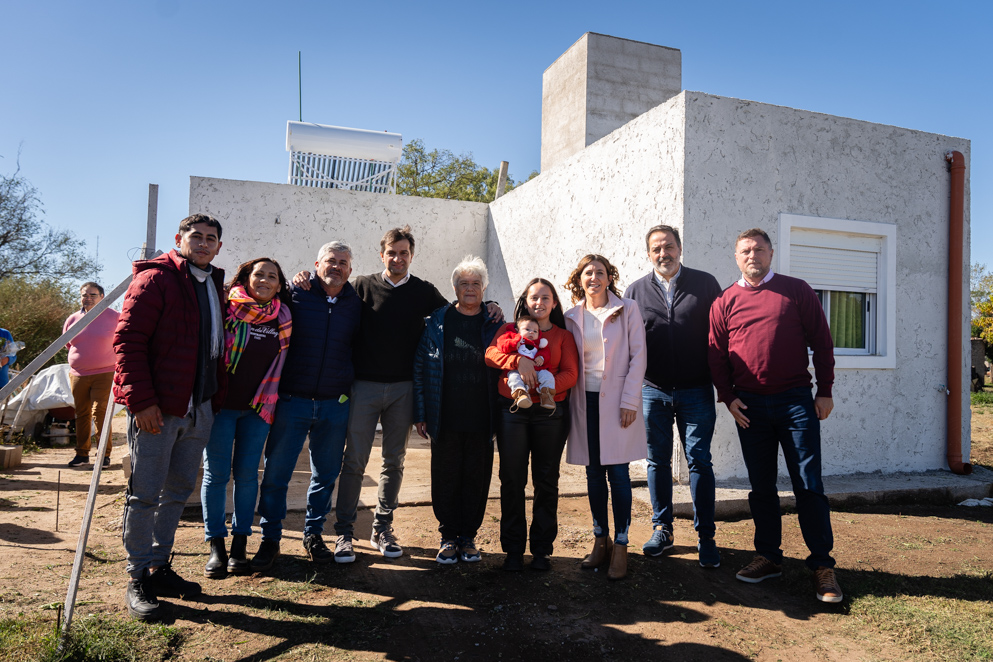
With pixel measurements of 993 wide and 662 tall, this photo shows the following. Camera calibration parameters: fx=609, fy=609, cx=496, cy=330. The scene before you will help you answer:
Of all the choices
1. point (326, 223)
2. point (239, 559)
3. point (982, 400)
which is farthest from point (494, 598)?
point (982, 400)

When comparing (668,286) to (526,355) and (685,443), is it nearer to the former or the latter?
(685,443)

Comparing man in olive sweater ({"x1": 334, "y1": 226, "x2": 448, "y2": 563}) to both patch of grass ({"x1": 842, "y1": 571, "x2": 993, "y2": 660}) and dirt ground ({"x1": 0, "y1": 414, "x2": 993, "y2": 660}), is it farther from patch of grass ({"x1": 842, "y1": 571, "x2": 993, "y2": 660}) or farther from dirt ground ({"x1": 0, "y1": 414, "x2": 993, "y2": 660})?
patch of grass ({"x1": 842, "y1": 571, "x2": 993, "y2": 660})

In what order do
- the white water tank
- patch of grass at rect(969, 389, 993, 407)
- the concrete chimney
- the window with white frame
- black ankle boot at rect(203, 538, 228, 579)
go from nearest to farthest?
black ankle boot at rect(203, 538, 228, 579) → the window with white frame → the concrete chimney → the white water tank → patch of grass at rect(969, 389, 993, 407)

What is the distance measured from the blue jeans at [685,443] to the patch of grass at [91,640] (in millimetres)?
2809

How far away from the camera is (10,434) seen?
7.63m

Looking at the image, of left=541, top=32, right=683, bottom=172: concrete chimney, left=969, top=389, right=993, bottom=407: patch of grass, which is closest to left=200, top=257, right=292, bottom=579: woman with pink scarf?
left=541, top=32, right=683, bottom=172: concrete chimney

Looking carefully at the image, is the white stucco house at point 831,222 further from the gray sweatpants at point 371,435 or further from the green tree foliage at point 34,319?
the green tree foliage at point 34,319

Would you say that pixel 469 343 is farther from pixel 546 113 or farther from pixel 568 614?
pixel 546 113

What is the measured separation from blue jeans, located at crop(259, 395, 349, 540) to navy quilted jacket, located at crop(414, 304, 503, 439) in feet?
1.55

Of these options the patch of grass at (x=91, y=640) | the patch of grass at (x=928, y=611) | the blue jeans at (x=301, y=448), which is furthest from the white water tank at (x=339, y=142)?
the patch of grass at (x=928, y=611)

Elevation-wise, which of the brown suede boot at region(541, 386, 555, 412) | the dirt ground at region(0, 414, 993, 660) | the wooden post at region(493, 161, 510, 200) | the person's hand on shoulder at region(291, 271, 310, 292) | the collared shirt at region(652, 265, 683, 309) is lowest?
the dirt ground at region(0, 414, 993, 660)

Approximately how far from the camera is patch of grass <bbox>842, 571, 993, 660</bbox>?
2852 millimetres

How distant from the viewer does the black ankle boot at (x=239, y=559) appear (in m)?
3.50

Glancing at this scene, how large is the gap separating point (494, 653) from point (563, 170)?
6.13 m
